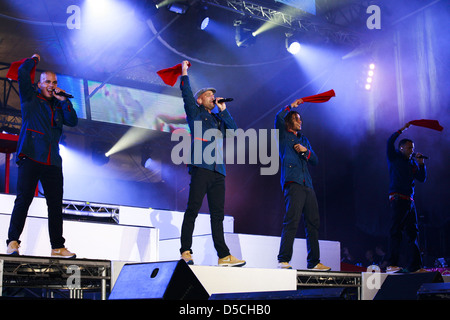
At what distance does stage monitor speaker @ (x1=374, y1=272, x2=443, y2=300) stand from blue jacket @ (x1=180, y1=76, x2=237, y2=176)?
1927 mm

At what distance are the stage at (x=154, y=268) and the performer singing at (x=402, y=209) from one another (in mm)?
707

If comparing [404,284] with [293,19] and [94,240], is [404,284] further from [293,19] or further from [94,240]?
[293,19]

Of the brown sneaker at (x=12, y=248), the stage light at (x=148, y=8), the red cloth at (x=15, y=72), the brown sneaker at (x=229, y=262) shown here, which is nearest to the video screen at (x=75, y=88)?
the stage light at (x=148, y=8)

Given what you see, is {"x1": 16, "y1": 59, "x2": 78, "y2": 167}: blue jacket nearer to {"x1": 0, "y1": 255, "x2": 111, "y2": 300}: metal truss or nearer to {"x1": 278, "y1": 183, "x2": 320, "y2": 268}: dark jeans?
{"x1": 0, "y1": 255, "x2": 111, "y2": 300}: metal truss

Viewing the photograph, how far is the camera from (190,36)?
10.5 metres

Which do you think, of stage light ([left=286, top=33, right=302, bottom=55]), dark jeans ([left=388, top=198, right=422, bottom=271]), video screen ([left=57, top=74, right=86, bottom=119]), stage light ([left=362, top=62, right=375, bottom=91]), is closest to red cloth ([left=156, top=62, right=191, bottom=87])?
dark jeans ([left=388, top=198, right=422, bottom=271])

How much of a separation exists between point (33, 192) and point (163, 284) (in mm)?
1820

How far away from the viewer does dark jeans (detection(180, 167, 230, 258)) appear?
4.58 m

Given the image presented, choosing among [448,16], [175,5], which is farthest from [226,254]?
[448,16]

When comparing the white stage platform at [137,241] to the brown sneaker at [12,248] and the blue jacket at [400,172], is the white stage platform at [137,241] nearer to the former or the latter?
the brown sneaker at [12,248]

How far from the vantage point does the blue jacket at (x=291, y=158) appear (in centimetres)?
518

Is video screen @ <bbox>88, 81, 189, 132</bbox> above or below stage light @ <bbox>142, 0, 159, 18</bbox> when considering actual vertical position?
below
